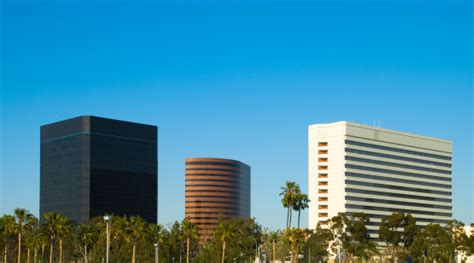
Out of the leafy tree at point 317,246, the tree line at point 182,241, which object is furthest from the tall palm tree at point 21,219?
the leafy tree at point 317,246

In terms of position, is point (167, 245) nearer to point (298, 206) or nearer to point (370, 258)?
point (298, 206)

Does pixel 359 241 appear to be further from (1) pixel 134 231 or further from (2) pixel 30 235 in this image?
(2) pixel 30 235

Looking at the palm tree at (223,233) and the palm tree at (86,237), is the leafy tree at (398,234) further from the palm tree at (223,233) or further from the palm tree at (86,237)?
the palm tree at (86,237)

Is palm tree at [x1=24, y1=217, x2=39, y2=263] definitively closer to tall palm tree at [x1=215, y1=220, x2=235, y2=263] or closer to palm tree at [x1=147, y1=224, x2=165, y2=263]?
palm tree at [x1=147, y1=224, x2=165, y2=263]

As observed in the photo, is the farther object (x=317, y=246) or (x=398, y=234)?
(x=317, y=246)

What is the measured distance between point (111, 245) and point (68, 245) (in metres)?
12.5

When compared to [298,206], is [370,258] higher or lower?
lower

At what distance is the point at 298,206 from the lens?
138m

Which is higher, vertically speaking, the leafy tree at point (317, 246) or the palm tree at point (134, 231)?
the palm tree at point (134, 231)

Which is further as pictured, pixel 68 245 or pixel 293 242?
pixel 68 245

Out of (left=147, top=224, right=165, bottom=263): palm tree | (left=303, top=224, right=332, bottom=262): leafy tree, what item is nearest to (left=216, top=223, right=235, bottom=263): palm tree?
(left=147, top=224, right=165, bottom=263): palm tree

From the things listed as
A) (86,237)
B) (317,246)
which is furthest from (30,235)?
(317,246)

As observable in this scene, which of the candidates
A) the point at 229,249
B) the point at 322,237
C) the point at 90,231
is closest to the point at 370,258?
the point at 322,237

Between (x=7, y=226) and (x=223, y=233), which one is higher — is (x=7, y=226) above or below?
above
